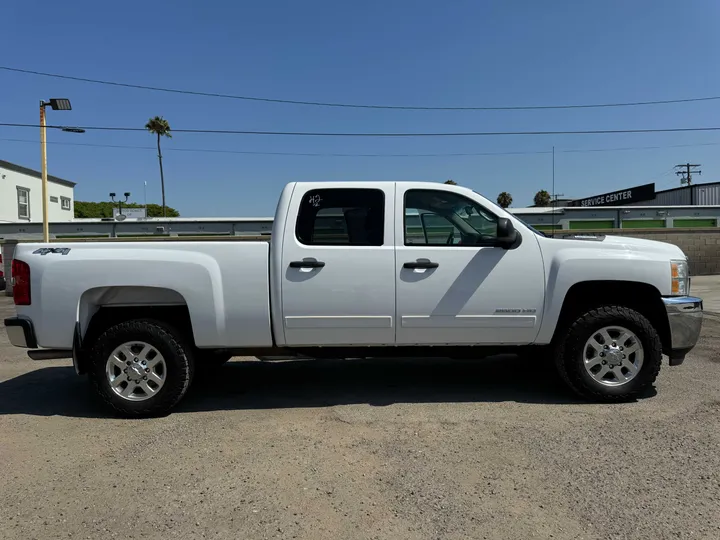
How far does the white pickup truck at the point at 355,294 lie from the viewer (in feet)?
14.4

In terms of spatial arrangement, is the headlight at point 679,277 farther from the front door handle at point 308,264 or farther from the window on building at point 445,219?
the front door handle at point 308,264

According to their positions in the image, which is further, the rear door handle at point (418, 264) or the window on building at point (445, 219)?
the window on building at point (445, 219)

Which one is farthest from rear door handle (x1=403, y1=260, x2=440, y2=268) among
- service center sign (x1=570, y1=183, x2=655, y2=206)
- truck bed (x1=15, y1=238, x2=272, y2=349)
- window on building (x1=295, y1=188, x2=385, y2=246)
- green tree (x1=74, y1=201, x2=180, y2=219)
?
green tree (x1=74, y1=201, x2=180, y2=219)

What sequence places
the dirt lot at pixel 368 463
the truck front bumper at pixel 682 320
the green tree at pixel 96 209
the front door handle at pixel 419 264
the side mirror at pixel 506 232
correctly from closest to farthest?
the dirt lot at pixel 368 463 < the side mirror at pixel 506 232 < the front door handle at pixel 419 264 < the truck front bumper at pixel 682 320 < the green tree at pixel 96 209

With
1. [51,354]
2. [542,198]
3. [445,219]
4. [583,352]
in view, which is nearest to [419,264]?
[445,219]

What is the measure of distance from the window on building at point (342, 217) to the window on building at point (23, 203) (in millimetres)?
37751

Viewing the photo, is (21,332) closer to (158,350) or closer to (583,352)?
(158,350)

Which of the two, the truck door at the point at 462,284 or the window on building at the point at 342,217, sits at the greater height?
the window on building at the point at 342,217

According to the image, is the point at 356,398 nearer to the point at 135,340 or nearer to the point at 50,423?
the point at 135,340

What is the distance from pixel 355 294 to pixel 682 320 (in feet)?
9.36

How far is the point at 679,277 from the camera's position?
182 inches

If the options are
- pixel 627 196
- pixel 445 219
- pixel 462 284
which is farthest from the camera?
pixel 627 196

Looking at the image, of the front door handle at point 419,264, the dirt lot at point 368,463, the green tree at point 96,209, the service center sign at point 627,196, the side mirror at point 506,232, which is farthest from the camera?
the green tree at point 96,209

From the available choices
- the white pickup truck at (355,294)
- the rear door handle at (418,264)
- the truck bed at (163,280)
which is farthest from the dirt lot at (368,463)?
the rear door handle at (418,264)
